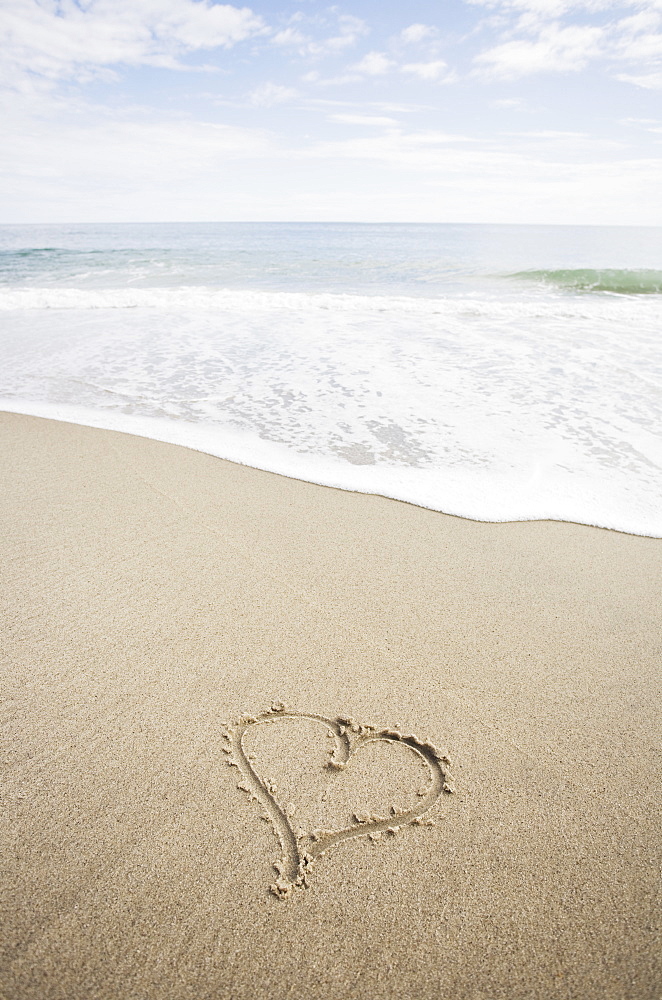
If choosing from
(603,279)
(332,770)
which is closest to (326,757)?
(332,770)

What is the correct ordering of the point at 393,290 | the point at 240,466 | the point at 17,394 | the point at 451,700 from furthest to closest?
the point at 393,290 < the point at 17,394 < the point at 240,466 < the point at 451,700

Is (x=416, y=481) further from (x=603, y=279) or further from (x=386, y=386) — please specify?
(x=603, y=279)

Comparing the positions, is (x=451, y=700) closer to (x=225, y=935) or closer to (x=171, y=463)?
(x=225, y=935)

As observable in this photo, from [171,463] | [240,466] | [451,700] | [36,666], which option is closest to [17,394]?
A: [171,463]

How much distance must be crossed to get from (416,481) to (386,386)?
85.7 inches

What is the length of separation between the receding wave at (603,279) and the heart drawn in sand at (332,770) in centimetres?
1631

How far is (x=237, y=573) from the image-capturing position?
8.31 feet

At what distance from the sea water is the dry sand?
673mm

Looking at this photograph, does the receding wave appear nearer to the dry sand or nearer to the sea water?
the sea water

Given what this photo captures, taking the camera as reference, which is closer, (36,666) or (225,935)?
(225,935)

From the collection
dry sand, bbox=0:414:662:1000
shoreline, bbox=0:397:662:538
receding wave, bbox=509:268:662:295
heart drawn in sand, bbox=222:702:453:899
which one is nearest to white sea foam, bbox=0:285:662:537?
shoreline, bbox=0:397:662:538

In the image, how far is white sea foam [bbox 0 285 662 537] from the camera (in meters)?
3.51

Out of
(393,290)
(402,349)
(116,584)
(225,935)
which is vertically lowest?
(225,935)

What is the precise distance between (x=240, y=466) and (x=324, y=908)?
273cm
